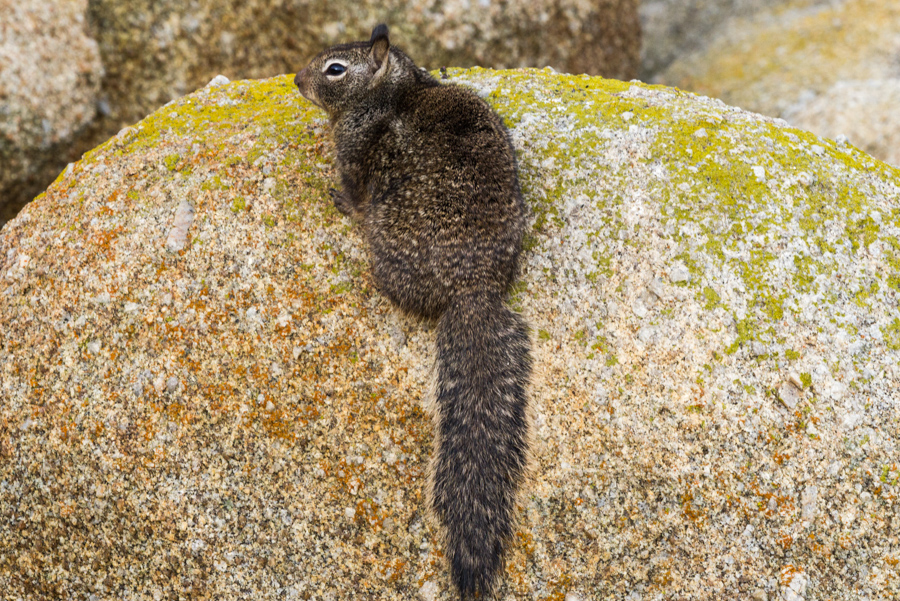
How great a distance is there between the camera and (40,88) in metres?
6.90

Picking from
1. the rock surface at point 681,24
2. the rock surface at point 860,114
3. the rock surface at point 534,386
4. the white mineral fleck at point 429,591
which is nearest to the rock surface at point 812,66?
the rock surface at point 860,114

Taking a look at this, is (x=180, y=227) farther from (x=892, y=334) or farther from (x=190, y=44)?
(x=892, y=334)

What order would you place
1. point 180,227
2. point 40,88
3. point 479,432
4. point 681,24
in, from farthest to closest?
point 681,24
point 40,88
point 180,227
point 479,432

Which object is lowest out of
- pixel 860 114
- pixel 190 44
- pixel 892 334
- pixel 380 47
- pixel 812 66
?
pixel 812 66

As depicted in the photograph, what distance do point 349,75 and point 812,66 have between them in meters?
8.03

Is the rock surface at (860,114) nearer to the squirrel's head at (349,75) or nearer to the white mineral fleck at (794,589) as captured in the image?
the squirrel's head at (349,75)

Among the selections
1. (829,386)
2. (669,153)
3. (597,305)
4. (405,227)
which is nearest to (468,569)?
(597,305)

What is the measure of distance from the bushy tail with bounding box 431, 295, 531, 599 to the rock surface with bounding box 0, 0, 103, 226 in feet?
18.5

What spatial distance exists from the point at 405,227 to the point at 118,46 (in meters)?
5.35

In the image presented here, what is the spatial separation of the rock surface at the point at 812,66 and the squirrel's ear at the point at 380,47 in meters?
6.15

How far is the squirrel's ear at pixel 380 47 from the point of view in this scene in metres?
4.59

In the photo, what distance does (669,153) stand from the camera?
4270 mm

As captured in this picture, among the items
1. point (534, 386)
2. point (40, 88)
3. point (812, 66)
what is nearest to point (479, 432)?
point (534, 386)

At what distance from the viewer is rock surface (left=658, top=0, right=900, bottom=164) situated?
8.30 m
